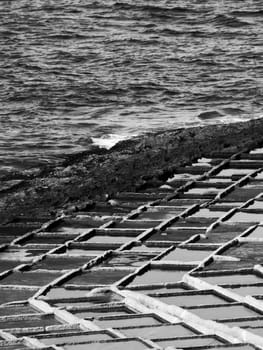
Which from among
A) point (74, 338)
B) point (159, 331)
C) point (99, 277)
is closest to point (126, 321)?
point (159, 331)


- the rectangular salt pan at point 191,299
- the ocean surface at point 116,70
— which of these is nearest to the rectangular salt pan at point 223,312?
the rectangular salt pan at point 191,299

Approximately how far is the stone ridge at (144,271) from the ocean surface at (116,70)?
8.51m

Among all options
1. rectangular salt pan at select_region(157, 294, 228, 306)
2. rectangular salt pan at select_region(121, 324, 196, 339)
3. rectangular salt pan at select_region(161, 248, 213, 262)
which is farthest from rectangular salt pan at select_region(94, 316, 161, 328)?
rectangular salt pan at select_region(161, 248, 213, 262)

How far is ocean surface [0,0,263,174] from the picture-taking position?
27094 millimetres

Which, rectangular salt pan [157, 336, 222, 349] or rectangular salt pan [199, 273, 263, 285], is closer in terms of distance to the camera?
rectangular salt pan [157, 336, 222, 349]

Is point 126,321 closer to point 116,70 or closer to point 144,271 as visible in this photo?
point 144,271

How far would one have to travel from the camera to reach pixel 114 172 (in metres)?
15.7

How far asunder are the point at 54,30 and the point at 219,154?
82.9 feet

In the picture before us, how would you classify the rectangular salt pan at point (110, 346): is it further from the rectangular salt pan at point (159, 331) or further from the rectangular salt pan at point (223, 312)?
the rectangular salt pan at point (223, 312)

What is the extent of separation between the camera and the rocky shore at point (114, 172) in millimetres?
14375

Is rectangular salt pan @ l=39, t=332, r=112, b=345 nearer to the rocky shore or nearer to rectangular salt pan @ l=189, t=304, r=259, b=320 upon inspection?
rectangular salt pan @ l=189, t=304, r=259, b=320

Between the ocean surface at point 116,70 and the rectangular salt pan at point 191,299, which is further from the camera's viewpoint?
the ocean surface at point 116,70

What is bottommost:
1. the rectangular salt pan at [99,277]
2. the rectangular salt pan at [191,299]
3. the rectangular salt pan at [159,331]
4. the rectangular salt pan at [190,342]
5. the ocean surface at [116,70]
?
the ocean surface at [116,70]

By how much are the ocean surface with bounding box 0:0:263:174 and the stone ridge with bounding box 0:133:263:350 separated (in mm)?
8509
